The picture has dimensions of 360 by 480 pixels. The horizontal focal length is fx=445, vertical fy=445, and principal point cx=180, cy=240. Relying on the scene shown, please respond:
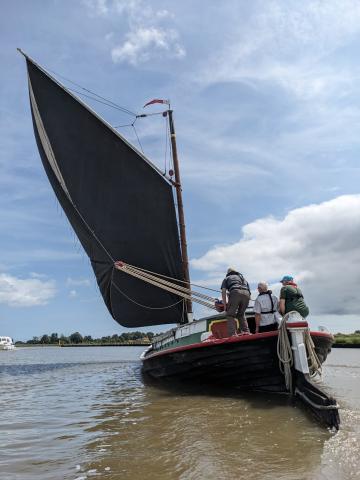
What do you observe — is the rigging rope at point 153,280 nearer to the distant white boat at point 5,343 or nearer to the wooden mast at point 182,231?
the wooden mast at point 182,231

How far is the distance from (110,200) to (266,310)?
35.6 ft

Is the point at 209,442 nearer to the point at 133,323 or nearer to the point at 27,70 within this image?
the point at 133,323

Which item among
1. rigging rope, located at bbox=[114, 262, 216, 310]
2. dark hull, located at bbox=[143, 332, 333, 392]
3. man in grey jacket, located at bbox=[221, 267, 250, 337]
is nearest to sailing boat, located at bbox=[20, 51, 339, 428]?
rigging rope, located at bbox=[114, 262, 216, 310]

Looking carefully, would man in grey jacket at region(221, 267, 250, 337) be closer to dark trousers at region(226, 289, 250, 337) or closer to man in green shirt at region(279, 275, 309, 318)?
dark trousers at region(226, 289, 250, 337)

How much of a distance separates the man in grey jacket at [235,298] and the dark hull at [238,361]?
2.13 ft

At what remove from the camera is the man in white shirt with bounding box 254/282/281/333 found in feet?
36.0

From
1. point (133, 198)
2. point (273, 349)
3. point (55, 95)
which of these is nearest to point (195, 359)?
point (273, 349)

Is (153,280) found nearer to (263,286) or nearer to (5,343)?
(263,286)

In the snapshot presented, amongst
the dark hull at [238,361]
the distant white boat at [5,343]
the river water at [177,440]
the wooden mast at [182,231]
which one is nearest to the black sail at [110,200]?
the wooden mast at [182,231]

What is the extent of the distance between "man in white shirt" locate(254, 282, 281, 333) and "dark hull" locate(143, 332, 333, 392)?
3.29ft

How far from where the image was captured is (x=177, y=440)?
21.7ft

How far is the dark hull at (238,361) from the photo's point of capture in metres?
9.92

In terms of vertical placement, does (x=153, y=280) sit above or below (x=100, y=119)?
below

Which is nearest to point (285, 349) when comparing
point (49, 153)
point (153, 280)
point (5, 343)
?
point (153, 280)
